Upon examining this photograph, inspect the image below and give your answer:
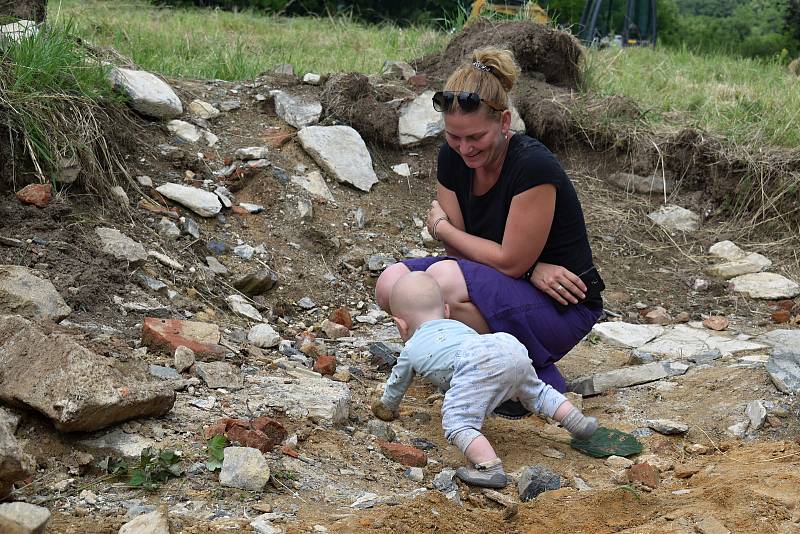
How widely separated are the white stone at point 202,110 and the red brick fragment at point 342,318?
5.53ft

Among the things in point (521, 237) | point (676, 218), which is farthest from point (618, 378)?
point (676, 218)

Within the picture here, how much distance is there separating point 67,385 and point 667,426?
6.48ft

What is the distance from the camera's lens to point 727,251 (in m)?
5.46

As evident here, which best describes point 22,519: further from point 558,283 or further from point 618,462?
point 558,283

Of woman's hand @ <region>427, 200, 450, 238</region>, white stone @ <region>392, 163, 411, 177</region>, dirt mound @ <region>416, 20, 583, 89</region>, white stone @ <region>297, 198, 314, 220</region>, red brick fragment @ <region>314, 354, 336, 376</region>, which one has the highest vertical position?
dirt mound @ <region>416, 20, 583, 89</region>

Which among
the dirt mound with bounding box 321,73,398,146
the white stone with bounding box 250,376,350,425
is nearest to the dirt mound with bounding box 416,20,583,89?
the dirt mound with bounding box 321,73,398,146

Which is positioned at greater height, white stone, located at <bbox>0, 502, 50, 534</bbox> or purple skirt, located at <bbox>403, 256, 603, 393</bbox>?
white stone, located at <bbox>0, 502, 50, 534</bbox>

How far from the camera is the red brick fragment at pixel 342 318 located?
4.30 m

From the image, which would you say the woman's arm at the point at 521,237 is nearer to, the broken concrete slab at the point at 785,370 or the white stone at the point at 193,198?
the broken concrete slab at the point at 785,370

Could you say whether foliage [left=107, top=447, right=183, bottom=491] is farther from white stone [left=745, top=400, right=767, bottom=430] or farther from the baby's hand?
white stone [left=745, top=400, right=767, bottom=430]

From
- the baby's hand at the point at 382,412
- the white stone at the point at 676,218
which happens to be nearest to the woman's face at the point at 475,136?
the baby's hand at the point at 382,412

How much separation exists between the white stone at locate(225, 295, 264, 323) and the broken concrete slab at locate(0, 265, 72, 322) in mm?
841

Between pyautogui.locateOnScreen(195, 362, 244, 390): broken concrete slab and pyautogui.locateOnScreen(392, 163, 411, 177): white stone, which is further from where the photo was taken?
pyautogui.locateOnScreen(392, 163, 411, 177): white stone

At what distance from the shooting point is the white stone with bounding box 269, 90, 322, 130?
546 cm
